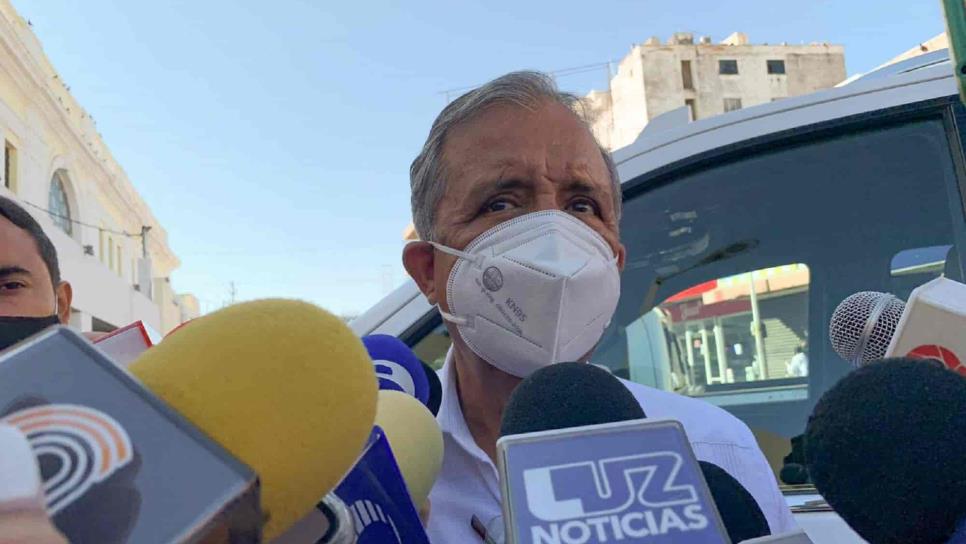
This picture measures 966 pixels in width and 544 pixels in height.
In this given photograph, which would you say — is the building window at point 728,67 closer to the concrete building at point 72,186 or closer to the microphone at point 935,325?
the concrete building at point 72,186

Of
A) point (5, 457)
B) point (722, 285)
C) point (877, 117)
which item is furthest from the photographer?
point (722, 285)

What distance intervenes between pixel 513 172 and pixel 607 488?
3.26 feet

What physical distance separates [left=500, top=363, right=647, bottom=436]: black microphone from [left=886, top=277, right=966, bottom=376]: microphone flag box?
0.34m

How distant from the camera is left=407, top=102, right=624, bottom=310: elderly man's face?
4.89ft

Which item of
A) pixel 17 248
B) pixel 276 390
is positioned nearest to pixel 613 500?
pixel 276 390

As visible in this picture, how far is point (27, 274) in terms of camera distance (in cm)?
167

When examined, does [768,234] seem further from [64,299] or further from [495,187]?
[64,299]

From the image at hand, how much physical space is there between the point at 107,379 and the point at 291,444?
0.12 metres

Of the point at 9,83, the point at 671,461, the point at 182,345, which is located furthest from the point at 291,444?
the point at 9,83

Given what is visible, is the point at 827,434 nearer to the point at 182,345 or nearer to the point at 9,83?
the point at 182,345

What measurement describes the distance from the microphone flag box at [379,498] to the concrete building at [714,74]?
37.7m

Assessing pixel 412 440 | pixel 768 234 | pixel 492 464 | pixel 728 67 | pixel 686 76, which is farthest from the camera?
pixel 728 67

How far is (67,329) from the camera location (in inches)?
20.3

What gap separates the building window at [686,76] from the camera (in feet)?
140
